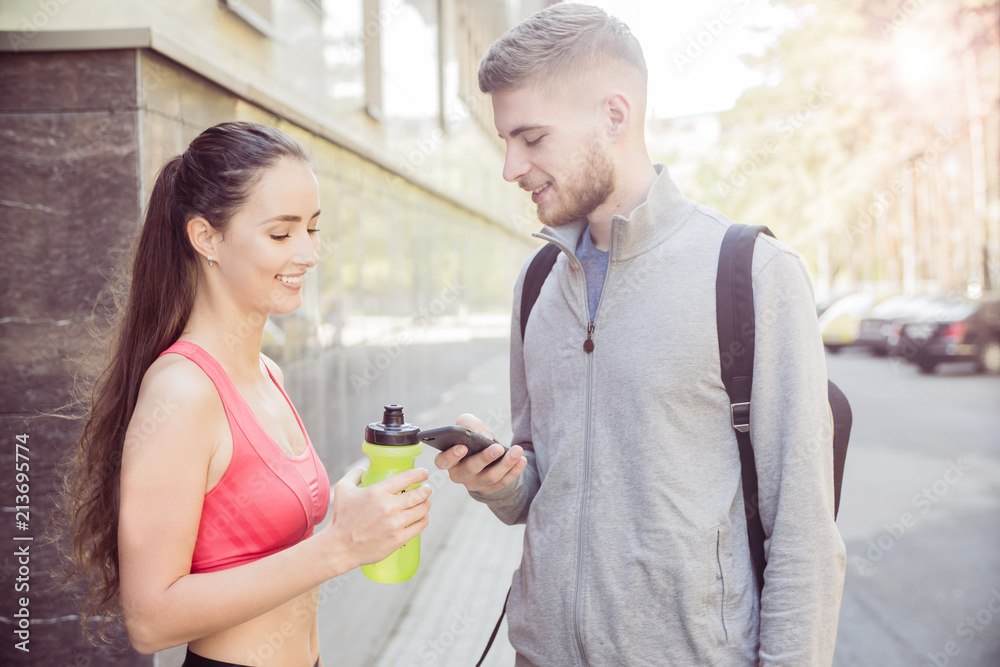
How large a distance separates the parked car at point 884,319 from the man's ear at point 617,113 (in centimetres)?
1828

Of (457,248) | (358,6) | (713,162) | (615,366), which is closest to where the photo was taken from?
(615,366)

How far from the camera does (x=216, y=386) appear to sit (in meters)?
1.72

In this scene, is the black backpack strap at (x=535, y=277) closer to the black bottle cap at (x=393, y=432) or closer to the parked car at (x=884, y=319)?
the black bottle cap at (x=393, y=432)

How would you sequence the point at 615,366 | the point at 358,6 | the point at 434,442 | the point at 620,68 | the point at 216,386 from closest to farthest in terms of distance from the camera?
the point at 216,386 < the point at 434,442 < the point at 615,366 < the point at 620,68 < the point at 358,6

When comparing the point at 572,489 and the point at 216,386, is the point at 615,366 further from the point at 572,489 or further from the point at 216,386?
the point at 216,386

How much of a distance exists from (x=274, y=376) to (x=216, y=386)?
1.55ft

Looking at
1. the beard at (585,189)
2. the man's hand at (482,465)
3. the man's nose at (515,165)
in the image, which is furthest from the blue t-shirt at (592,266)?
the man's hand at (482,465)

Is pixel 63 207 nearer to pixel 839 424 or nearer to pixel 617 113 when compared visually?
pixel 617 113

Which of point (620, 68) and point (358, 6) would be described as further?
point (358, 6)

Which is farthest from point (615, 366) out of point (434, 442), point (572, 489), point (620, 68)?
point (620, 68)

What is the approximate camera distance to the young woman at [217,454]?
A: 157 cm

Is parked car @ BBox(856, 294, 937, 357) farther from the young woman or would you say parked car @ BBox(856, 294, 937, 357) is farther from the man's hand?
the young woman

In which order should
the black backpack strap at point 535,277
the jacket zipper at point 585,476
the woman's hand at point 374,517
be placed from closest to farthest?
the woman's hand at point 374,517 → the jacket zipper at point 585,476 → the black backpack strap at point 535,277

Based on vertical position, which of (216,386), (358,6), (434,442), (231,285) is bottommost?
(434,442)
